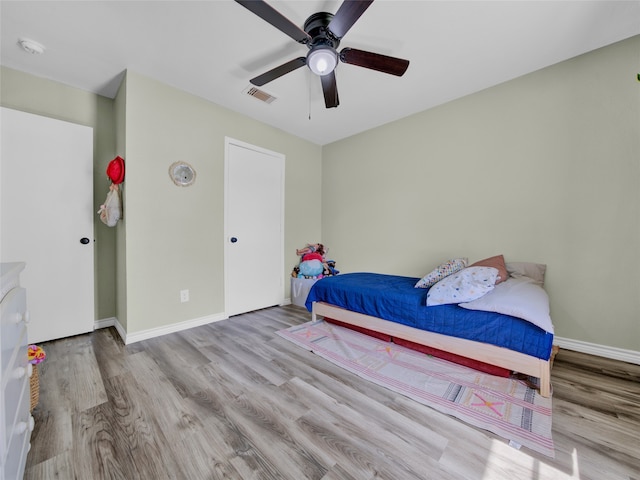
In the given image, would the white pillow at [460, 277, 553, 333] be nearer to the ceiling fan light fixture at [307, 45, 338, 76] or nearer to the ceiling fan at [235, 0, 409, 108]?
the ceiling fan at [235, 0, 409, 108]

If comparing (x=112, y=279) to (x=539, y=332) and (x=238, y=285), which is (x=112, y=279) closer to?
(x=238, y=285)

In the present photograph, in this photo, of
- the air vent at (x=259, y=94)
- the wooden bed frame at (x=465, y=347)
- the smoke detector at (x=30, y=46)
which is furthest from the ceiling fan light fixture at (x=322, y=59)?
the smoke detector at (x=30, y=46)

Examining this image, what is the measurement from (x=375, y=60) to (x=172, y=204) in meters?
2.29

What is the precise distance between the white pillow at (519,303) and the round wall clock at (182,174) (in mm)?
2845

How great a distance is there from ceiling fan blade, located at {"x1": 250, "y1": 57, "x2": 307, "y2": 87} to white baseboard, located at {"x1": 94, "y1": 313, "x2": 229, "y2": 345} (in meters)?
2.47

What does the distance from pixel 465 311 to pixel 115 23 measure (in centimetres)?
331

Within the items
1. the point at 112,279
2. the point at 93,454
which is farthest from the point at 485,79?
the point at 112,279

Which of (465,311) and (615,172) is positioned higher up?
(615,172)

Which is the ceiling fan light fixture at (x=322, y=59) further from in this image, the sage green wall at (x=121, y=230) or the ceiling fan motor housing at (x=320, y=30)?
the sage green wall at (x=121, y=230)

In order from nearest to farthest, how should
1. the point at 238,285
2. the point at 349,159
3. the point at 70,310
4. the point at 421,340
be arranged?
the point at 421,340 → the point at 70,310 → the point at 238,285 → the point at 349,159

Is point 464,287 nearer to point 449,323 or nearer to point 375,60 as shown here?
point 449,323

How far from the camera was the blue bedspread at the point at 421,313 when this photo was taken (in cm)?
160

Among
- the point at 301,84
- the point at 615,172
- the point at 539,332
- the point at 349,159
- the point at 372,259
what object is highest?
the point at 301,84

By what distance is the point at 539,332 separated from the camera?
1565 millimetres
